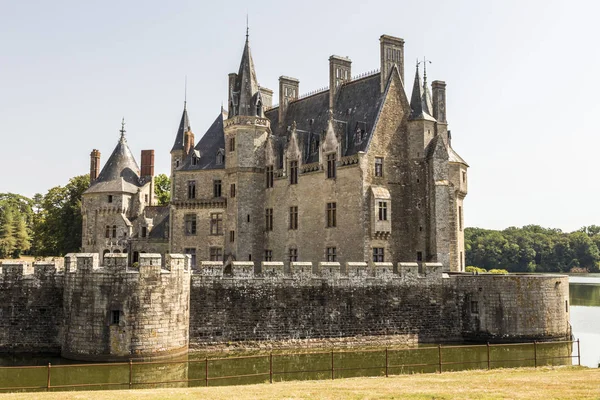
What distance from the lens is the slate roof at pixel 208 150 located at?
43562 millimetres

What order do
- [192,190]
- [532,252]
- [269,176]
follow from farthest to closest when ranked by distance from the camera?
1. [532,252]
2. [192,190]
3. [269,176]

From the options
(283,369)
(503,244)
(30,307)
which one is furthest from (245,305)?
(503,244)

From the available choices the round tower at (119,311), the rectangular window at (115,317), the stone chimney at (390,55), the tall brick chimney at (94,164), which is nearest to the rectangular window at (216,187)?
the stone chimney at (390,55)

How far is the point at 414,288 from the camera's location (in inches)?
1203

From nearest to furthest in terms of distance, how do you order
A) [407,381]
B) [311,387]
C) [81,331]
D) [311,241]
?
1. [311,387]
2. [407,381]
3. [81,331]
4. [311,241]

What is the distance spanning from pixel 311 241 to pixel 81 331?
1668 cm

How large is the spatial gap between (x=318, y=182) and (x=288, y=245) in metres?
4.53

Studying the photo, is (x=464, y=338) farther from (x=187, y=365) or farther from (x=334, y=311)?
(x=187, y=365)

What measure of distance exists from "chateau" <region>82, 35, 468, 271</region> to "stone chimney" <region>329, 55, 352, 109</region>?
0.22 feet

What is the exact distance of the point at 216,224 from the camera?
139 ft

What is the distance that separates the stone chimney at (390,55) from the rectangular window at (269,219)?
415 inches

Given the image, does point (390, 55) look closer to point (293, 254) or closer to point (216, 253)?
point (293, 254)

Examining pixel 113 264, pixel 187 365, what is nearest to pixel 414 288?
pixel 187 365

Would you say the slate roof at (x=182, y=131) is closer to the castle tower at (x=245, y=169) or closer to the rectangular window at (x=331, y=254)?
the castle tower at (x=245, y=169)
